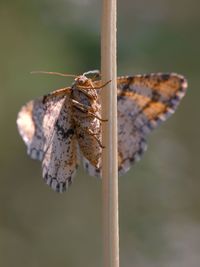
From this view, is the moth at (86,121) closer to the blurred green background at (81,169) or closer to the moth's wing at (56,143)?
the moth's wing at (56,143)

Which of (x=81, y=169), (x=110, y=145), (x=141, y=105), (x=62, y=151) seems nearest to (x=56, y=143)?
(x=62, y=151)

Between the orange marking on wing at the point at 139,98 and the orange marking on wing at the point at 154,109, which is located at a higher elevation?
the orange marking on wing at the point at 139,98

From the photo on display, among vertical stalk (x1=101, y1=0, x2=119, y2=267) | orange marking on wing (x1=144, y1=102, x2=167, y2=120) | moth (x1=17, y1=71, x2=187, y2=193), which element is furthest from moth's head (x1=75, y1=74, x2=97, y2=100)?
vertical stalk (x1=101, y1=0, x2=119, y2=267)

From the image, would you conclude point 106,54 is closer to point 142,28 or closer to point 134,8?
point 142,28

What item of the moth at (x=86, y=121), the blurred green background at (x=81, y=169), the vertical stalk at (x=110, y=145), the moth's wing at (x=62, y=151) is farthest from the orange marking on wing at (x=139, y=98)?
the blurred green background at (x=81, y=169)

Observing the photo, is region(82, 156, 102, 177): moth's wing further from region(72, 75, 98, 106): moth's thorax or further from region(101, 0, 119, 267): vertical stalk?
region(101, 0, 119, 267): vertical stalk

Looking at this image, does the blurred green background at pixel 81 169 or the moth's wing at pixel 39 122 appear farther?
the blurred green background at pixel 81 169

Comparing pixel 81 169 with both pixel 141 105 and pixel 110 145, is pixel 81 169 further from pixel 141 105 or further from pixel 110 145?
pixel 110 145
